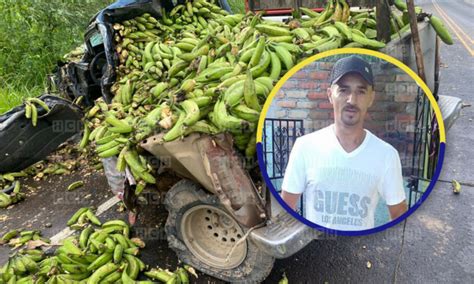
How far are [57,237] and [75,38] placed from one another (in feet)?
17.9

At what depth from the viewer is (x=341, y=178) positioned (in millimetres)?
2521

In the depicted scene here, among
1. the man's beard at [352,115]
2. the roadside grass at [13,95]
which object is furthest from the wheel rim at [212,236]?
the roadside grass at [13,95]

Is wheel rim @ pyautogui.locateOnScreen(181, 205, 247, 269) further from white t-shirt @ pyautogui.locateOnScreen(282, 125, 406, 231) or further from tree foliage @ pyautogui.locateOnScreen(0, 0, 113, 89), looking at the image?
tree foliage @ pyautogui.locateOnScreen(0, 0, 113, 89)

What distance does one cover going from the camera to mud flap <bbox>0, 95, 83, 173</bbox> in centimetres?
479

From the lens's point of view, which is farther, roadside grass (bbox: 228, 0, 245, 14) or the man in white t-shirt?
roadside grass (bbox: 228, 0, 245, 14)

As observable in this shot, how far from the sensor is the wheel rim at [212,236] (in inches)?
125

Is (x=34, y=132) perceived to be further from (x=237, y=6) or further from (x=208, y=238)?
(x=237, y=6)

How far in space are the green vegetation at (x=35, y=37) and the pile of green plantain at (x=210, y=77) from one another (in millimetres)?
3956

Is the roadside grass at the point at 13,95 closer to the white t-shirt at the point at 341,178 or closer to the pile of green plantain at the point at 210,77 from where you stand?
the pile of green plantain at the point at 210,77

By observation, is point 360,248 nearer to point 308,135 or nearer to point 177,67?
point 308,135

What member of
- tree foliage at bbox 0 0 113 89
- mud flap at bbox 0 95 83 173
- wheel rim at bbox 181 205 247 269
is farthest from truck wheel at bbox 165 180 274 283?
tree foliage at bbox 0 0 113 89

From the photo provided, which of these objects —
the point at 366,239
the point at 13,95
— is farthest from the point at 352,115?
the point at 13,95

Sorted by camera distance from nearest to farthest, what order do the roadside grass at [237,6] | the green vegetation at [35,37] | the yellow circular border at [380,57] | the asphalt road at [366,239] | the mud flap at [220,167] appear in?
the yellow circular border at [380,57] → the mud flap at [220,167] → the asphalt road at [366,239] → the green vegetation at [35,37] → the roadside grass at [237,6]

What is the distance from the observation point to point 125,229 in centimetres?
386
